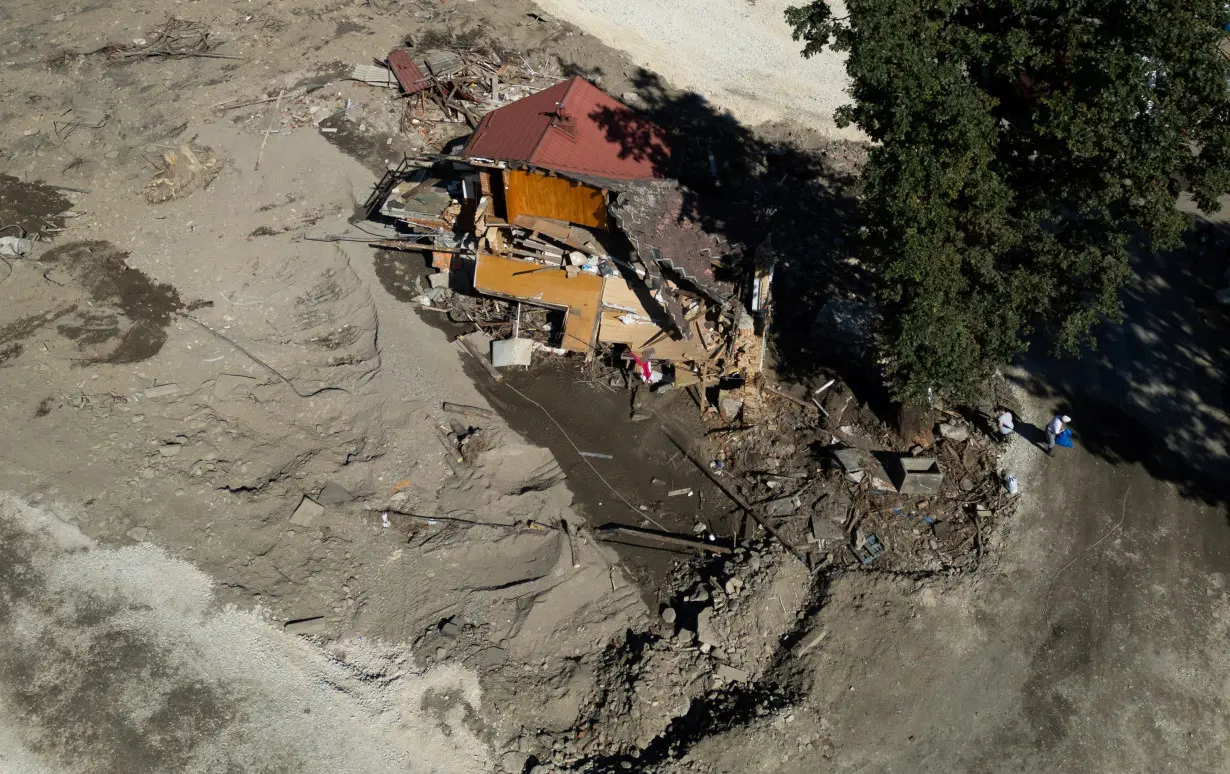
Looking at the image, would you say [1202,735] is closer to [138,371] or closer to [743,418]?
[743,418]

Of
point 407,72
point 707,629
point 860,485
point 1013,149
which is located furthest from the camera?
point 407,72

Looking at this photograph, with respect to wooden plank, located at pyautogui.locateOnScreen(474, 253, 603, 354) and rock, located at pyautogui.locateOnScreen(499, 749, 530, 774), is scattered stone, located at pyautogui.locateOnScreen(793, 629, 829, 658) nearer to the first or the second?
rock, located at pyautogui.locateOnScreen(499, 749, 530, 774)

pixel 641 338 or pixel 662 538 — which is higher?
pixel 641 338

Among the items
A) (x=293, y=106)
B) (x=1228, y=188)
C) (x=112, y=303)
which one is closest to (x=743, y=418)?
(x=1228, y=188)

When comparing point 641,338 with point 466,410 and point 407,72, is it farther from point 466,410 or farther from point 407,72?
point 407,72

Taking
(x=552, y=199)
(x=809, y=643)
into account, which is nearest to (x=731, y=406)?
Answer: (x=809, y=643)

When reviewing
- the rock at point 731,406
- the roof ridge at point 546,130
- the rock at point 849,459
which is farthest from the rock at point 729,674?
the roof ridge at point 546,130
